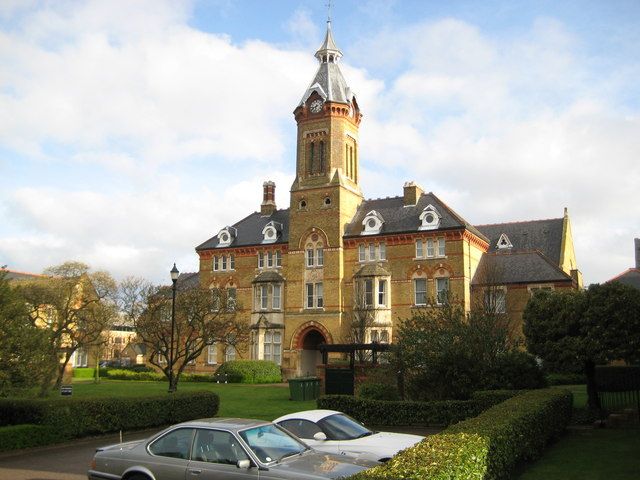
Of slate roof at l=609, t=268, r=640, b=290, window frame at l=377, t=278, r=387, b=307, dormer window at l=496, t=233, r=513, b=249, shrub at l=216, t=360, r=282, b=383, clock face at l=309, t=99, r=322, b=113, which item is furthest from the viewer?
dormer window at l=496, t=233, r=513, b=249

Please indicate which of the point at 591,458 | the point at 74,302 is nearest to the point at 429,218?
the point at 74,302

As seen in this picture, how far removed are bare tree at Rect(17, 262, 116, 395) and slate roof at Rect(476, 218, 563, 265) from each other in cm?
3084

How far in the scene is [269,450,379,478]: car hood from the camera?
884 centimetres

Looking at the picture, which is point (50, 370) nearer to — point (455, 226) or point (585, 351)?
point (585, 351)

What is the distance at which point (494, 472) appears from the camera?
35.8 feet

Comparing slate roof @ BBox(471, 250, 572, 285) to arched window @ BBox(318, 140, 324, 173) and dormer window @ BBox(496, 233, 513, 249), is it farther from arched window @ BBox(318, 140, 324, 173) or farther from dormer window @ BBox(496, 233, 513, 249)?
arched window @ BBox(318, 140, 324, 173)

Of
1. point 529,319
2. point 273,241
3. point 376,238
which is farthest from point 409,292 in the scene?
point 529,319

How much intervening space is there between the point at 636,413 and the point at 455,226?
85.3 feet

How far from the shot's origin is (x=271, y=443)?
984 centimetres

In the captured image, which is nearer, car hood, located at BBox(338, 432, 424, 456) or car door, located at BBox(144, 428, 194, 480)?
car door, located at BBox(144, 428, 194, 480)

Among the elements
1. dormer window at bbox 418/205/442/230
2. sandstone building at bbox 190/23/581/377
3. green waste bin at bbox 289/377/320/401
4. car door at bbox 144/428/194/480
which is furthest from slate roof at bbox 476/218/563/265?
car door at bbox 144/428/194/480

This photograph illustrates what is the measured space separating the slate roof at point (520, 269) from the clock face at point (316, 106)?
17977 millimetres

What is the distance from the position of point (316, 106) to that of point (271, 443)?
43.2 m

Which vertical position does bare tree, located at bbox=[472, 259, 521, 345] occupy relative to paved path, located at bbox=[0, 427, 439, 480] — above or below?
above
